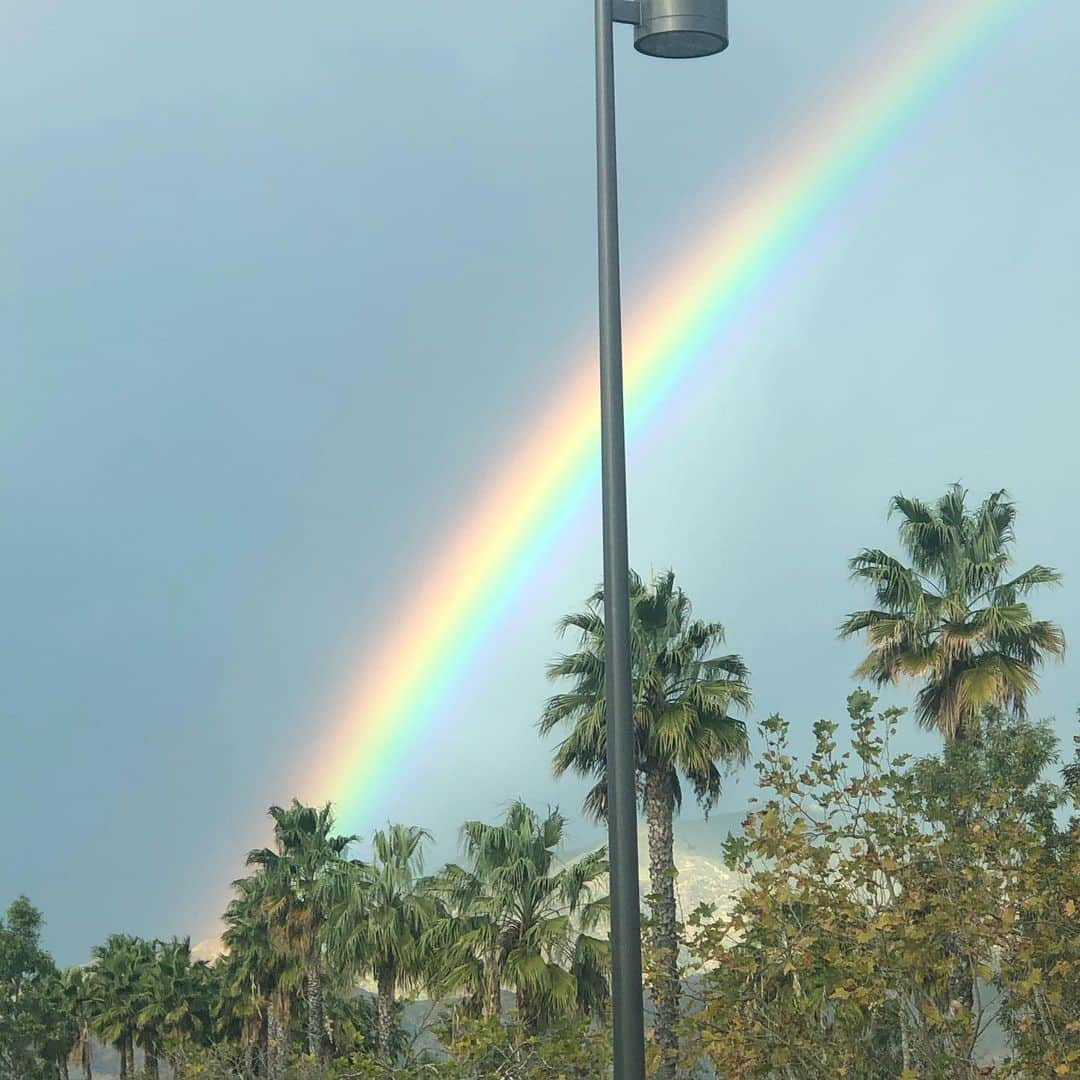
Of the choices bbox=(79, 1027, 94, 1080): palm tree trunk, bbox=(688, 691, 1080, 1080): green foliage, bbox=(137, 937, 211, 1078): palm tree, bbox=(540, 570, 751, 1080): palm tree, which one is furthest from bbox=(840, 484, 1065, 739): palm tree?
bbox=(79, 1027, 94, 1080): palm tree trunk

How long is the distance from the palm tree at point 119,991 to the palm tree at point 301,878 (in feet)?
44.7

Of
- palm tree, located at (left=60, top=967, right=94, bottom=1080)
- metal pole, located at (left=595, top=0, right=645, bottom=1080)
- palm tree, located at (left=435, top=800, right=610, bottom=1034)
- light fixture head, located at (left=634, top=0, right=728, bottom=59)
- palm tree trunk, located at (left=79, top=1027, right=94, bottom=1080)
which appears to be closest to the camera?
metal pole, located at (left=595, top=0, right=645, bottom=1080)

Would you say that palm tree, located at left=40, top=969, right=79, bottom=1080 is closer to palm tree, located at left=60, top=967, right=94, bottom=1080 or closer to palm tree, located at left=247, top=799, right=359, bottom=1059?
palm tree, located at left=60, top=967, right=94, bottom=1080

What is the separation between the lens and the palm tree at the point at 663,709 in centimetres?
2827

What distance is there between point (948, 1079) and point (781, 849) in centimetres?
200

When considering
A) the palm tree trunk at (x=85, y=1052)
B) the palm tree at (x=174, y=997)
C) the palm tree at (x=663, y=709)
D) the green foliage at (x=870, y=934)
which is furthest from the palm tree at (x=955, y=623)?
the palm tree trunk at (x=85, y=1052)

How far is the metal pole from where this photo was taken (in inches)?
250

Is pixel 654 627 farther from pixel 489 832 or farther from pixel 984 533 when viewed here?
pixel 984 533

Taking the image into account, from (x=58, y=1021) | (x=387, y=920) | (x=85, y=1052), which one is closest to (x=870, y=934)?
(x=387, y=920)

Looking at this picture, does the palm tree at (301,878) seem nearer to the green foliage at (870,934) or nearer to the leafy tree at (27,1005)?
the leafy tree at (27,1005)

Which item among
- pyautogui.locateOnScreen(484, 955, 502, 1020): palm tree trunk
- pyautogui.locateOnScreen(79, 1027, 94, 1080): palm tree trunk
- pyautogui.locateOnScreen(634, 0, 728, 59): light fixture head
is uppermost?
pyautogui.locateOnScreen(634, 0, 728, 59): light fixture head

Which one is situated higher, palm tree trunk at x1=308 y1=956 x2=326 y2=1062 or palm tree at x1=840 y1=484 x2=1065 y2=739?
palm tree at x1=840 y1=484 x2=1065 y2=739

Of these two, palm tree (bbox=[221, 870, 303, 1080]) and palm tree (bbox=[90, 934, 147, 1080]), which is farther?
palm tree (bbox=[90, 934, 147, 1080])

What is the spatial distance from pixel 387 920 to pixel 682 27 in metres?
27.2
